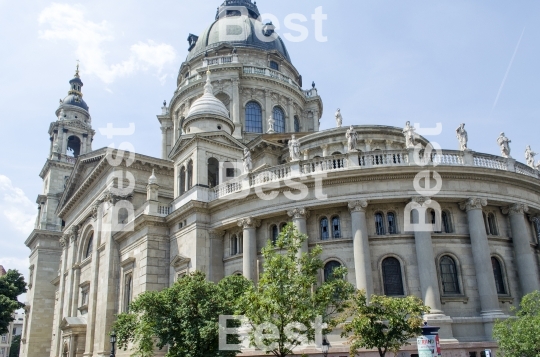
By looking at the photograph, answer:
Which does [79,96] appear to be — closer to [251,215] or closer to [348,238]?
[251,215]

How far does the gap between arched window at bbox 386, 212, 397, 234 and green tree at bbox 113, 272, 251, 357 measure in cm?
838

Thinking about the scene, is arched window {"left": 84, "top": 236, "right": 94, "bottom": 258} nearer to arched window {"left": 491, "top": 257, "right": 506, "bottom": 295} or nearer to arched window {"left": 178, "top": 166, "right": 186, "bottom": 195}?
arched window {"left": 178, "top": 166, "right": 186, "bottom": 195}

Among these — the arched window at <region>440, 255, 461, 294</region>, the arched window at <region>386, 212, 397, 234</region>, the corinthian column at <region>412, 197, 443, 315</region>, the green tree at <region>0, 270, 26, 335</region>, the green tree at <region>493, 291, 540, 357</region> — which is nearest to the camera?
the green tree at <region>493, 291, 540, 357</region>

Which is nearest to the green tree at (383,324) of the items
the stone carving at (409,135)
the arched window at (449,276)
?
the arched window at (449,276)

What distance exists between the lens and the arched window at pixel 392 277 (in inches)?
978

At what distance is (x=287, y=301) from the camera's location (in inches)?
696

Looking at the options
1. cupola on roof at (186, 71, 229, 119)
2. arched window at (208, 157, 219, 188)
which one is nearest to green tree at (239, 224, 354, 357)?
arched window at (208, 157, 219, 188)

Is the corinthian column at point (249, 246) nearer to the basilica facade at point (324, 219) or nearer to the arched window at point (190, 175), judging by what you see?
the basilica facade at point (324, 219)

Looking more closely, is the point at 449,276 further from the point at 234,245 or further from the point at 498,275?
the point at 234,245

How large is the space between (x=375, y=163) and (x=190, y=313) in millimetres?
12005

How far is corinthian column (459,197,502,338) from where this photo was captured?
2355 cm

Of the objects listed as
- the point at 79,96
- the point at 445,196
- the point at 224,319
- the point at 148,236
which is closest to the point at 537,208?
the point at 445,196

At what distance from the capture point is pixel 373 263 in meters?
25.2

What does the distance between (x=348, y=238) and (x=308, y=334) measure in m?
9.01
